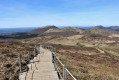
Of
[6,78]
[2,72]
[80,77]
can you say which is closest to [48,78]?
[6,78]

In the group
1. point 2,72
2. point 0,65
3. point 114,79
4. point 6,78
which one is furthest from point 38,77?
point 114,79

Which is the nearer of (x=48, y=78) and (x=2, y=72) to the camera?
(x=48, y=78)

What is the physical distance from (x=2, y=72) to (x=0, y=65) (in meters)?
2.51

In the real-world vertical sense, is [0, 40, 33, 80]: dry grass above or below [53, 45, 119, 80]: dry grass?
above

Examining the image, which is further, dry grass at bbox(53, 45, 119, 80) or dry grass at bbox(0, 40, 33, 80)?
dry grass at bbox(53, 45, 119, 80)

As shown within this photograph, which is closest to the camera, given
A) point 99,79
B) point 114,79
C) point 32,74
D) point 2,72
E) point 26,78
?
point 26,78

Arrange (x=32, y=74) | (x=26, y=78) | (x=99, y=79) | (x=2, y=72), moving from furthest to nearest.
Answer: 1. (x=99, y=79)
2. (x=2, y=72)
3. (x=32, y=74)
4. (x=26, y=78)

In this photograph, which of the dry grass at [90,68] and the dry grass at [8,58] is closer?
the dry grass at [8,58]

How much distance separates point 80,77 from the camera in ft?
49.8

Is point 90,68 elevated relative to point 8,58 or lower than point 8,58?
lower

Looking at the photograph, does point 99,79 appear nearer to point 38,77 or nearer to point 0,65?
point 38,77

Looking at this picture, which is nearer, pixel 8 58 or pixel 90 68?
pixel 8 58

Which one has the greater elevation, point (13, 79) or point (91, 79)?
point (13, 79)

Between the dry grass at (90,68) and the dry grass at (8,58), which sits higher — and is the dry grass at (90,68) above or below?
below
